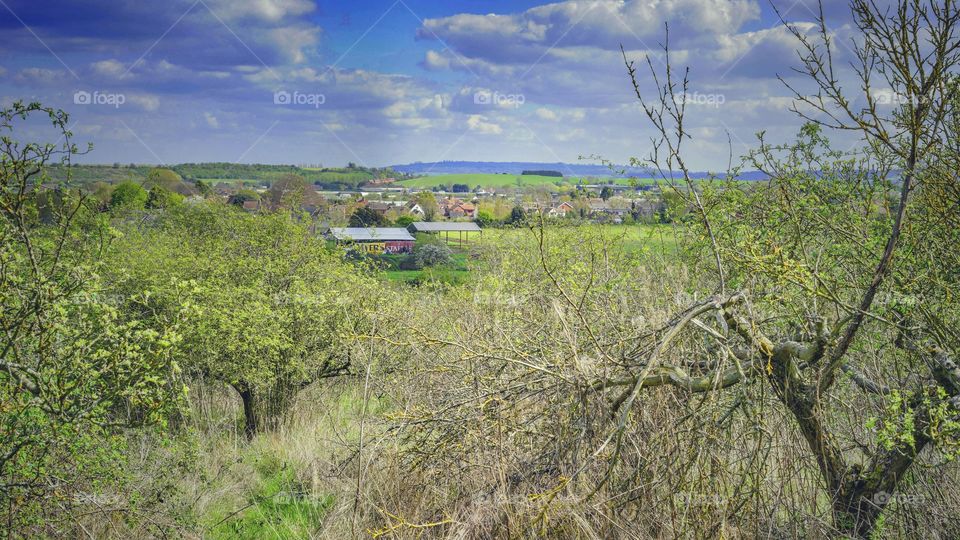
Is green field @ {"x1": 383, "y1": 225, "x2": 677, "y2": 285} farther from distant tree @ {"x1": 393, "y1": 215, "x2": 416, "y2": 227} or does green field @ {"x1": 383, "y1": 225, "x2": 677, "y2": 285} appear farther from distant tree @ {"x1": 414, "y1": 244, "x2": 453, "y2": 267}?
distant tree @ {"x1": 393, "y1": 215, "x2": 416, "y2": 227}

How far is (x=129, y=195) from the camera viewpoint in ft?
117

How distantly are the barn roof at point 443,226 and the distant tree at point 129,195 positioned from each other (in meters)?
17.8

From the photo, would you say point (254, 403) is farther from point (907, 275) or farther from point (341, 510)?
point (907, 275)

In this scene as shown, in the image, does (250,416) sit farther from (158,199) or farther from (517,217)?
(158,199)

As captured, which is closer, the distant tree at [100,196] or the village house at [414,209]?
the distant tree at [100,196]

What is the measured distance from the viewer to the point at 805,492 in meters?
4.74

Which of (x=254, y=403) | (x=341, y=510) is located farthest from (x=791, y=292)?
(x=254, y=403)

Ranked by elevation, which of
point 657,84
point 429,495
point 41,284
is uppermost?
point 657,84

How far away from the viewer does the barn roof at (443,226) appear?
47.2 metres

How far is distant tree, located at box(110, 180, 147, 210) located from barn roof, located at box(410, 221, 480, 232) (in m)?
17.8

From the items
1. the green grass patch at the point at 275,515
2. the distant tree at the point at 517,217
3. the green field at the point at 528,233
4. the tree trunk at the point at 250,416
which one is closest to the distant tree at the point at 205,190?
the green field at the point at 528,233

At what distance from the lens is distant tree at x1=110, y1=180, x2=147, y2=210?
3173 centimetres

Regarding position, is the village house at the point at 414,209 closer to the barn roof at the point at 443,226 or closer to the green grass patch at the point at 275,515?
the barn roof at the point at 443,226

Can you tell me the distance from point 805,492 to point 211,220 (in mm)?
24907
